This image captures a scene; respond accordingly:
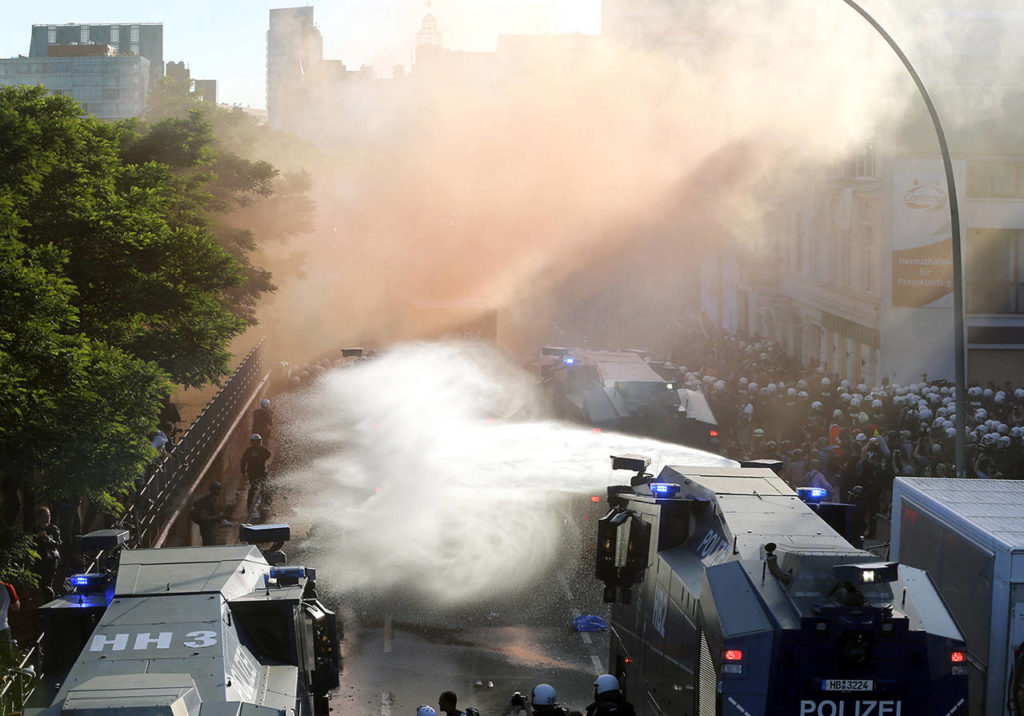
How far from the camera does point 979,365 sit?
37.8 m

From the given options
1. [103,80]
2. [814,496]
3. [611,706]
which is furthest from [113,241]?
[103,80]

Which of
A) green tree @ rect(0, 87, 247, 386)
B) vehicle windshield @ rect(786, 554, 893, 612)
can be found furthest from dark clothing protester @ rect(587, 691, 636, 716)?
green tree @ rect(0, 87, 247, 386)

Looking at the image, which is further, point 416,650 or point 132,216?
point 132,216

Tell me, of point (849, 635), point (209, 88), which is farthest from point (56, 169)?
point (209, 88)

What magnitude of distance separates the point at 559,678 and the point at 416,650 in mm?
1847

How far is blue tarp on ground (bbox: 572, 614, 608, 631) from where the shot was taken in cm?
1636

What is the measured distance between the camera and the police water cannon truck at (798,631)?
29.2 ft

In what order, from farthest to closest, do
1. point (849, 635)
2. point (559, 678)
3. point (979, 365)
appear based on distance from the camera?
1. point (979, 365)
2. point (559, 678)
3. point (849, 635)

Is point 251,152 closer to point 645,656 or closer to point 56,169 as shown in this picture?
point 56,169

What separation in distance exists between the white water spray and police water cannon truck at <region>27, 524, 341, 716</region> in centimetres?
734

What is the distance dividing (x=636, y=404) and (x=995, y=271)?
51.0ft

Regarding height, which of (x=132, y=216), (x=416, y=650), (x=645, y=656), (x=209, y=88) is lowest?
(x=416, y=650)

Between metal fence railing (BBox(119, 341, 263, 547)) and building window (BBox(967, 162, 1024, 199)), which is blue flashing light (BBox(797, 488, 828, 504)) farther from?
building window (BBox(967, 162, 1024, 199))

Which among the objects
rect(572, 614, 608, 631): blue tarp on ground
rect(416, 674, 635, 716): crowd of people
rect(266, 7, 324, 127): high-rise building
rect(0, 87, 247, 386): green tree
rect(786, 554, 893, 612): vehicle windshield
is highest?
rect(266, 7, 324, 127): high-rise building
